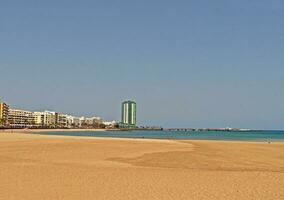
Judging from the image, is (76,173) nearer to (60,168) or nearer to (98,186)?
(60,168)

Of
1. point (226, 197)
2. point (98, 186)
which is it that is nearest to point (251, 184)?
point (226, 197)

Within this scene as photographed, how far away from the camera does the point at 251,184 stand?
13242mm

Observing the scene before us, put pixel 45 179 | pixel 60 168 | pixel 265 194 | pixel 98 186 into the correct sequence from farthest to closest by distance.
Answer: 1. pixel 60 168
2. pixel 45 179
3. pixel 98 186
4. pixel 265 194

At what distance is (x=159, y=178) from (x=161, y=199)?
12.8ft

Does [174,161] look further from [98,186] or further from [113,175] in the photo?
[98,186]

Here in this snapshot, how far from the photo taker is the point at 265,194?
37.5 feet

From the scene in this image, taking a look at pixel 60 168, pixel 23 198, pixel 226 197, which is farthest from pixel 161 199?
pixel 60 168

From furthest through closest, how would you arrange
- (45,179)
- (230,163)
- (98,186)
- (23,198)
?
(230,163) < (45,179) < (98,186) < (23,198)

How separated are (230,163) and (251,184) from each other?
317 inches

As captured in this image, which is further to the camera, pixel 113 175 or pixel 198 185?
pixel 113 175

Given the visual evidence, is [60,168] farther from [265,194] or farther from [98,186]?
[265,194]

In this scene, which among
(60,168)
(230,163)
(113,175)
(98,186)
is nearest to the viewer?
(98,186)

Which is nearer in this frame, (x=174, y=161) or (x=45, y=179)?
(x=45, y=179)

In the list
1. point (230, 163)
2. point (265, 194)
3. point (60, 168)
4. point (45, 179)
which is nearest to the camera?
point (265, 194)
